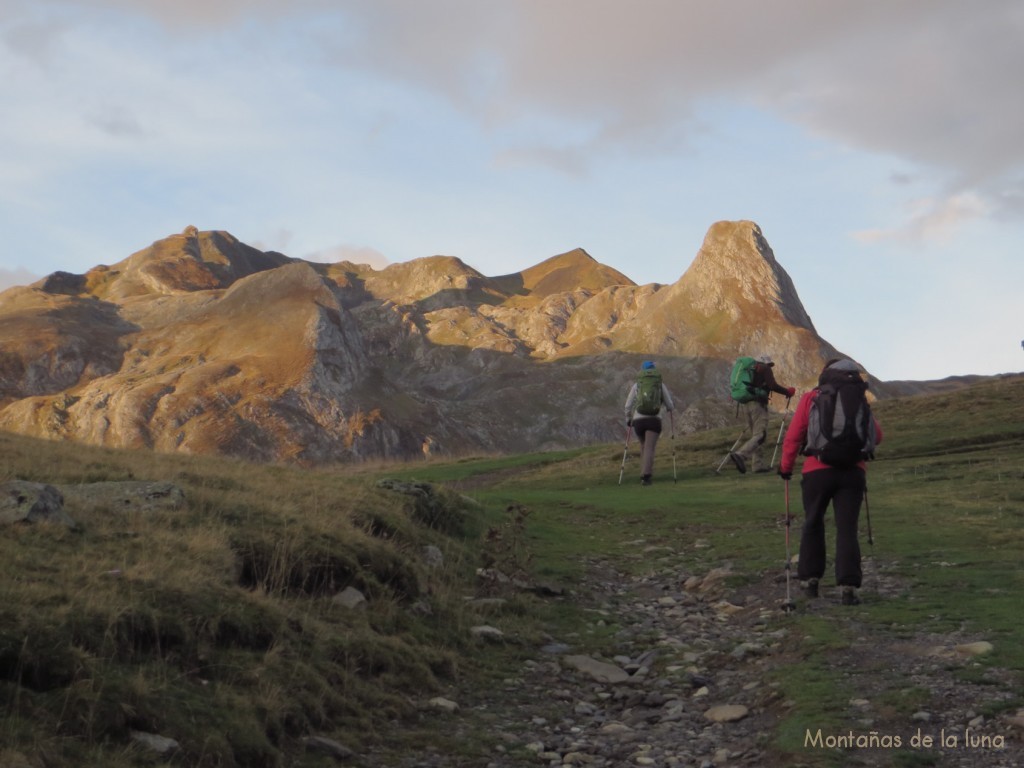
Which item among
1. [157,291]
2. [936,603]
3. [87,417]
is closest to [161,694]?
[936,603]

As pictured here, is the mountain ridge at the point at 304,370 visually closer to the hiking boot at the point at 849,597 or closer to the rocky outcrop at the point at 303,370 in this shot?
the rocky outcrop at the point at 303,370

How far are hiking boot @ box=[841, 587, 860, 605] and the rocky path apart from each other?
0.47 feet

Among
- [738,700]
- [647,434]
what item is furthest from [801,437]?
[647,434]

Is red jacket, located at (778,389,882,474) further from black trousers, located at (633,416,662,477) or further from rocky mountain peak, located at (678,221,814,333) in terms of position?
rocky mountain peak, located at (678,221,814,333)

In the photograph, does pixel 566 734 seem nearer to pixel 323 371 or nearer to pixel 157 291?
pixel 323 371

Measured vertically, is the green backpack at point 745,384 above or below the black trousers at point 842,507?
above

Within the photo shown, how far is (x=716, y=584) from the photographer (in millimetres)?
14219

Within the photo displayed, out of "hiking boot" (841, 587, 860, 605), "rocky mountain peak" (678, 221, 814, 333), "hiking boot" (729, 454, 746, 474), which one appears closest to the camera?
"hiking boot" (841, 587, 860, 605)

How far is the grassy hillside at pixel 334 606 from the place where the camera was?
7.14 metres

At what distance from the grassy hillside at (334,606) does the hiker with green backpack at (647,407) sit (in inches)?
267

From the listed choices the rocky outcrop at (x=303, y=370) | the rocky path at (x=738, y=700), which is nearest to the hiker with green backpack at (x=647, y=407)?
the rocky path at (x=738, y=700)

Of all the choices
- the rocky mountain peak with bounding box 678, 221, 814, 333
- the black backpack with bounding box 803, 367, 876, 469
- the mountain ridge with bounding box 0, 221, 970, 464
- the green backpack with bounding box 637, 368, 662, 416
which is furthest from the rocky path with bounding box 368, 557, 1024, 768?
the rocky mountain peak with bounding box 678, 221, 814, 333

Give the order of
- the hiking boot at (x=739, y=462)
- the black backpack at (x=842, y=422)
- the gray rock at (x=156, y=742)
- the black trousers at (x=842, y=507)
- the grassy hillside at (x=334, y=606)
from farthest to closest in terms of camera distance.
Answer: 1. the hiking boot at (x=739, y=462)
2. the black trousers at (x=842, y=507)
3. the black backpack at (x=842, y=422)
4. the grassy hillside at (x=334, y=606)
5. the gray rock at (x=156, y=742)

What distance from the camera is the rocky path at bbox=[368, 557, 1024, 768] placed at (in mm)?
7535
